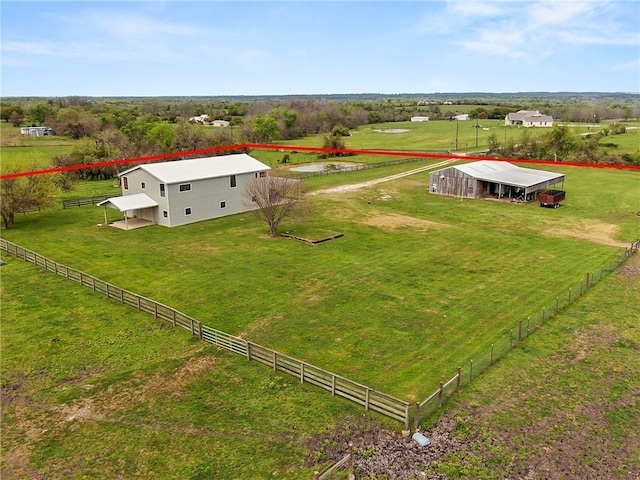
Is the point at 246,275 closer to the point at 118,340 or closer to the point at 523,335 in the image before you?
the point at 118,340

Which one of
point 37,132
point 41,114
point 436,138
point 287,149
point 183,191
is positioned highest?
point 41,114

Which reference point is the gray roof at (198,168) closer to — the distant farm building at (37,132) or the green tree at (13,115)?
the distant farm building at (37,132)

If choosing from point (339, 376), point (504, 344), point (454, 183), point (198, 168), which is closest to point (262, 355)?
point (339, 376)

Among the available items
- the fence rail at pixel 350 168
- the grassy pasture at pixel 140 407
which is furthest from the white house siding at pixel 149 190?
the fence rail at pixel 350 168

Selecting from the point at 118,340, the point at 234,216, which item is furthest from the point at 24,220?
the point at 118,340

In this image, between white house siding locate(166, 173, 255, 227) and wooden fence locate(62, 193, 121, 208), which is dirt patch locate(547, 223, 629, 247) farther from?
wooden fence locate(62, 193, 121, 208)

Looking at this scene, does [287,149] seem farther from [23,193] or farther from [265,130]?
[23,193]
